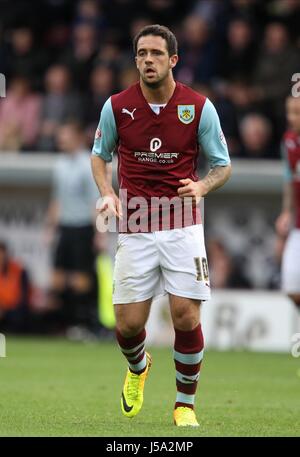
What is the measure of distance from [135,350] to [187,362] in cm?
42

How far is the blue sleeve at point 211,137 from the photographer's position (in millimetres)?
7539

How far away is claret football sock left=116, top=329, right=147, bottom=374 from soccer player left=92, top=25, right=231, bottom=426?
55 mm

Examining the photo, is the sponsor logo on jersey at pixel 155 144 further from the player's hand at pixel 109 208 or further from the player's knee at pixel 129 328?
the player's knee at pixel 129 328

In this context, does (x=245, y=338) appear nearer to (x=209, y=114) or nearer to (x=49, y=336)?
(x=49, y=336)

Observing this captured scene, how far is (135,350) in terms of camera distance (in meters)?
7.82

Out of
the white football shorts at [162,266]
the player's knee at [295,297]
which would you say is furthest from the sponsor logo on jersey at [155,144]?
the player's knee at [295,297]

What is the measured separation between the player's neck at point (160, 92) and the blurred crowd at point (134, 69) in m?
7.94

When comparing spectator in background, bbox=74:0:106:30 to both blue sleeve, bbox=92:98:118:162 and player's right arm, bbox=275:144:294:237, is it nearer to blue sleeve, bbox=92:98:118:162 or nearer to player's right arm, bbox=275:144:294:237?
player's right arm, bbox=275:144:294:237

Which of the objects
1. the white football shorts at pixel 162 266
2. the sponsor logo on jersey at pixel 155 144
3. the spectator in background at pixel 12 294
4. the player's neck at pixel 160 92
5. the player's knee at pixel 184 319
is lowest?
the spectator in background at pixel 12 294

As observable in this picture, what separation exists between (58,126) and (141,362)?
9.31m

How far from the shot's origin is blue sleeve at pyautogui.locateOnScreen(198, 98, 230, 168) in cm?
754

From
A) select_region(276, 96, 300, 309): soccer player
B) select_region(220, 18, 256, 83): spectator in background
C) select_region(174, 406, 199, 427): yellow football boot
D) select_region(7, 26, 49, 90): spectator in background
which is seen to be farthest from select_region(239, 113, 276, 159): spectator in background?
select_region(174, 406, 199, 427): yellow football boot

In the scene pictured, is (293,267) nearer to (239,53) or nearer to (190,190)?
(190,190)

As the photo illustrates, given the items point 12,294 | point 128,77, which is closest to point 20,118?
point 128,77
